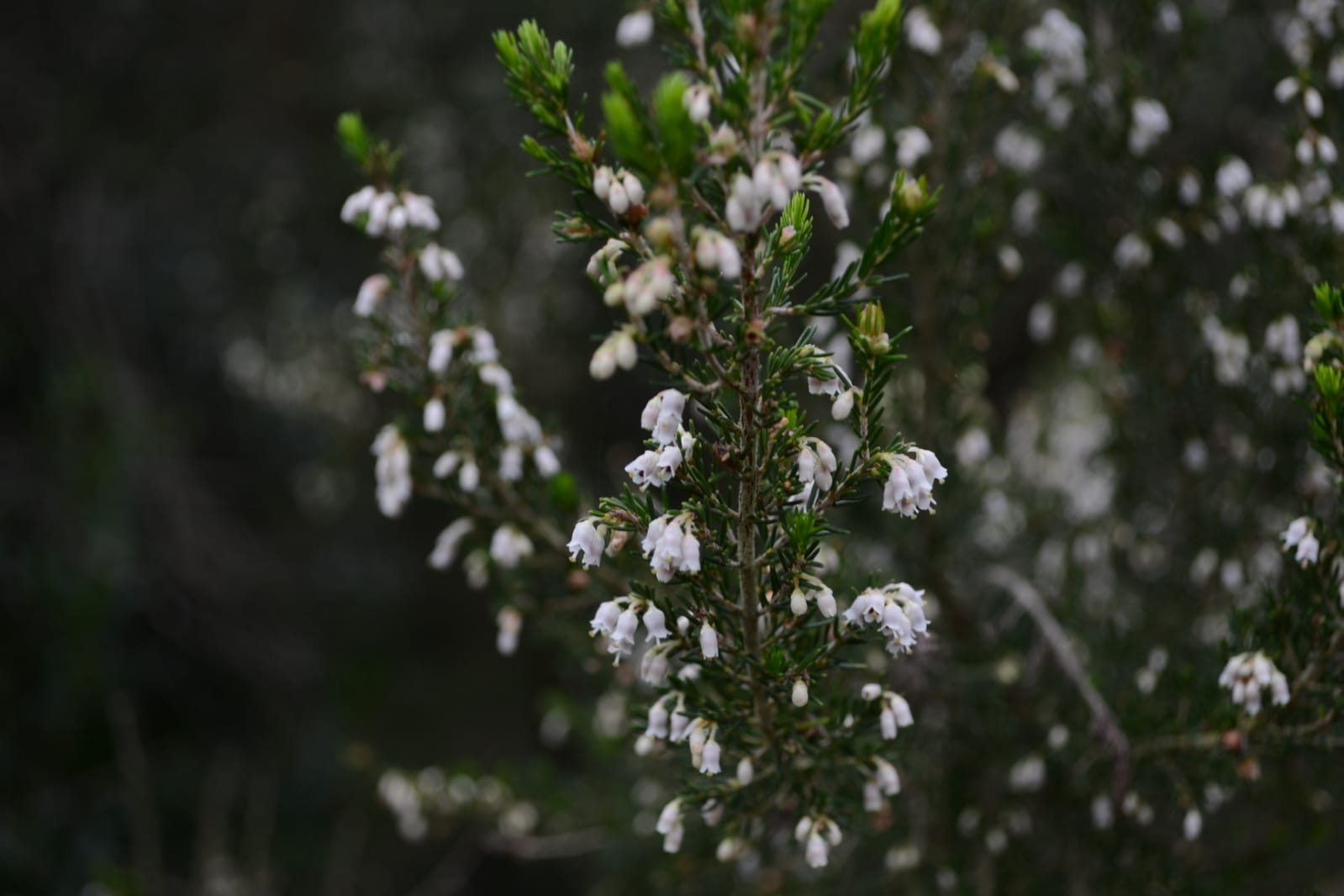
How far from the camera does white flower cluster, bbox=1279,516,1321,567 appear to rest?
1717mm

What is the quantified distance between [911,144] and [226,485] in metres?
5.37

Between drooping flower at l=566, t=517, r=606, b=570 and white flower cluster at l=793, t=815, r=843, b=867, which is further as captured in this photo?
white flower cluster at l=793, t=815, r=843, b=867

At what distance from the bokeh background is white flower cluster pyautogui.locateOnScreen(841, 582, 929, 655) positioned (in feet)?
6.35

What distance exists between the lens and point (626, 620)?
148 centimetres

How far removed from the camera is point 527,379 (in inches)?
262

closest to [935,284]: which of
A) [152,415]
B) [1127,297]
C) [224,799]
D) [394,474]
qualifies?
[1127,297]

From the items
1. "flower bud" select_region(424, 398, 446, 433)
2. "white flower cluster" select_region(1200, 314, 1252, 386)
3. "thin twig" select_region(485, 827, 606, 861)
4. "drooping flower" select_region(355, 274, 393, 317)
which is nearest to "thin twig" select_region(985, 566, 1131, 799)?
"white flower cluster" select_region(1200, 314, 1252, 386)

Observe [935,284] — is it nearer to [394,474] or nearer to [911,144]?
[911,144]

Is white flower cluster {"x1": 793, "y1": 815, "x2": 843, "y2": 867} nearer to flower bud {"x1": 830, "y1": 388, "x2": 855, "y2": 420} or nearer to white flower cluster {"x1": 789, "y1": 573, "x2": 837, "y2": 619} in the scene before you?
white flower cluster {"x1": 789, "y1": 573, "x2": 837, "y2": 619}

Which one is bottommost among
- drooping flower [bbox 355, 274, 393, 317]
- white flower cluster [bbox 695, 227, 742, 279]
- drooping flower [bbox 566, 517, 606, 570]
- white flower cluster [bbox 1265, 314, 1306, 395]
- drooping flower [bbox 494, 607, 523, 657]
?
drooping flower [bbox 494, 607, 523, 657]

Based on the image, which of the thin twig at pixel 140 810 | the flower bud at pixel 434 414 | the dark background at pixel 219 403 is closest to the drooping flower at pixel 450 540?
the flower bud at pixel 434 414

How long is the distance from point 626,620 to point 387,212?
1096mm

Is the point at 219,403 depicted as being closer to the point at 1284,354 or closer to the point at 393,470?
the point at 393,470

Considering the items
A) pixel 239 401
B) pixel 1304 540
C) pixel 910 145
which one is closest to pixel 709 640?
pixel 1304 540
